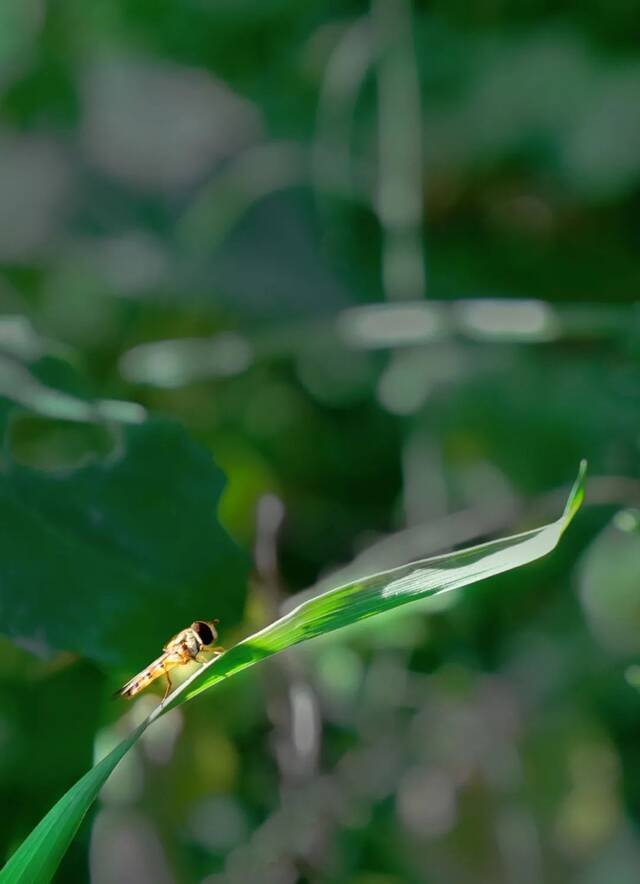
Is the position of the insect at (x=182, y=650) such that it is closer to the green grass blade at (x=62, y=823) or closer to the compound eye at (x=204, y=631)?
the compound eye at (x=204, y=631)

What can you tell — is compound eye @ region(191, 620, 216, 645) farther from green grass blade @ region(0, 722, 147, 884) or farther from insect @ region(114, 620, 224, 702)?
green grass blade @ region(0, 722, 147, 884)

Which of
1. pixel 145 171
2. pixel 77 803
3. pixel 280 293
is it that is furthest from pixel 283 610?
pixel 145 171

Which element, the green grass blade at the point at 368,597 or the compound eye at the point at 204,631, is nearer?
the green grass blade at the point at 368,597

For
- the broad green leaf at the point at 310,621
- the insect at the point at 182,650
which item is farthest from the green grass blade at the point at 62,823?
the insect at the point at 182,650

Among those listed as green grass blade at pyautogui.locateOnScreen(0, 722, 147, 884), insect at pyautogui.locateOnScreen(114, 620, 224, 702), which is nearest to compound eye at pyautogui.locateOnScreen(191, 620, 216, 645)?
insect at pyautogui.locateOnScreen(114, 620, 224, 702)

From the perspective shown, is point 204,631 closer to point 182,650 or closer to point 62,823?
point 182,650

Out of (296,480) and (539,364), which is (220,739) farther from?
(539,364)
